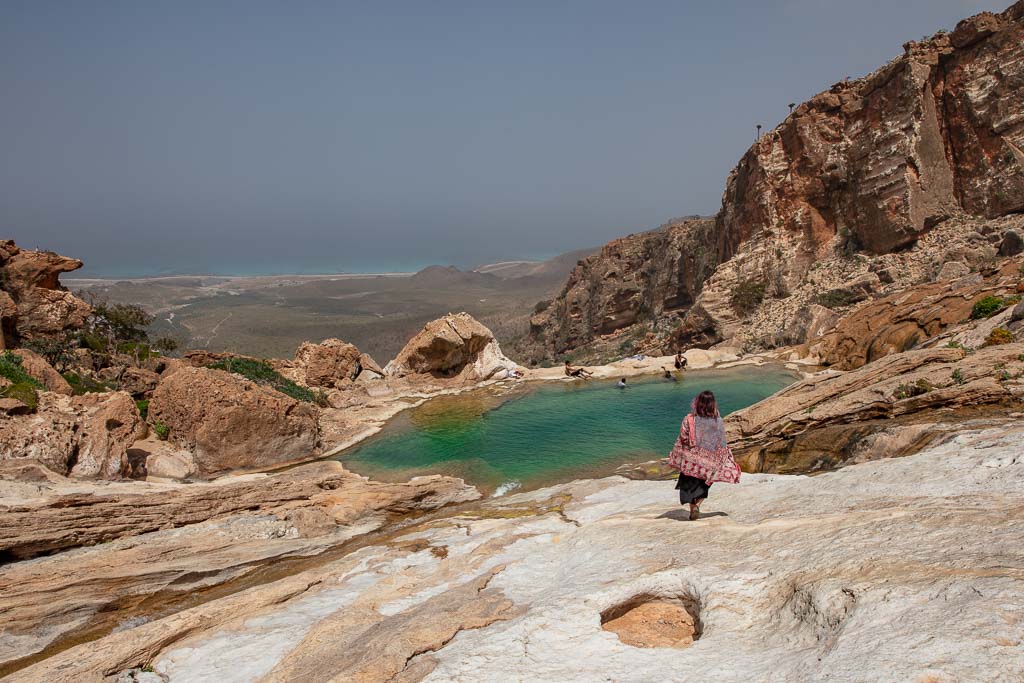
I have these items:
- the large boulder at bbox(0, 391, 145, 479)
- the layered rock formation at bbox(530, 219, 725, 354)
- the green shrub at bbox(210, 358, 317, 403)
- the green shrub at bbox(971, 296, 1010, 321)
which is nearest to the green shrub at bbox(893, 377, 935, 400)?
the green shrub at bbox(971, 296, 1010, 321)

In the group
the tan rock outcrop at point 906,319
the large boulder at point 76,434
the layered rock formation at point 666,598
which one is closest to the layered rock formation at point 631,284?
the tan rock outcrop at point 906,319

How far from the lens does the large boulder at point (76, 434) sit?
12.6 meters

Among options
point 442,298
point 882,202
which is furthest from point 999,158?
point 442,298

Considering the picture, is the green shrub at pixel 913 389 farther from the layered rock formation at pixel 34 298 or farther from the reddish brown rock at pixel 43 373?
the layered rock formation at pixel 34 298

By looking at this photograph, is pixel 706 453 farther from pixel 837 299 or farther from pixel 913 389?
pixel 837 299

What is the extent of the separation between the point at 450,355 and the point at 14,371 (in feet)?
60.4

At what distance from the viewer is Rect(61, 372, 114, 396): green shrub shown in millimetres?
18600

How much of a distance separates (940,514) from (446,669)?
4933mm

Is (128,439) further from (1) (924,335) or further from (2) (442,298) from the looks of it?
(2) (442,298)

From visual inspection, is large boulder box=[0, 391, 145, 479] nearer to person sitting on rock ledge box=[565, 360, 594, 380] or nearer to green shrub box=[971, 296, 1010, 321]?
person sitting on rock ledge box=[565, 360, 594, 380]

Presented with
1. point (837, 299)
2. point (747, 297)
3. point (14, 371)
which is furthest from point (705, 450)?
point (747, 297)

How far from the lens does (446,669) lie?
4625 millimetres

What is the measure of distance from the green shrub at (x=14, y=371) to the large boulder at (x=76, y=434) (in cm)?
78

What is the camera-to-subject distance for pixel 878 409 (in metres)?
11.2
